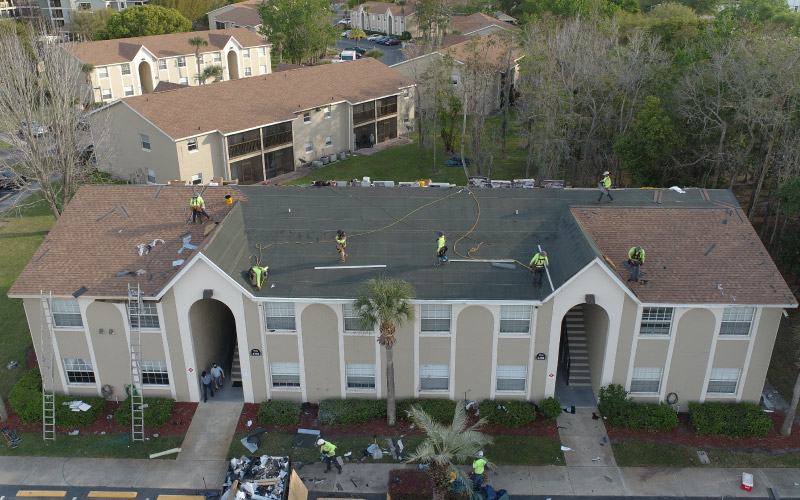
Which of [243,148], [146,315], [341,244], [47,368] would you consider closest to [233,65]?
[243,148]

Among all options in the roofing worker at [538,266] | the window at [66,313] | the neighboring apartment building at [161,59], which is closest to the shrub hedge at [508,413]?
the roofing worker at [538,266]

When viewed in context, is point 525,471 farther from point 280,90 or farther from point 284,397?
point 280,90

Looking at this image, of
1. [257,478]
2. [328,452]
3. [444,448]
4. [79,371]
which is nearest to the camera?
[444,448]

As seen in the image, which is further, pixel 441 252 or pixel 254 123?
pixel 254 123

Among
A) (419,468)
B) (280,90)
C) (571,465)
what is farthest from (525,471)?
(280,90)

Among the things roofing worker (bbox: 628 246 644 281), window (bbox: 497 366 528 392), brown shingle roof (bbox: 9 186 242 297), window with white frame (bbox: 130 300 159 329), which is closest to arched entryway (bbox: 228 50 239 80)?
brown shingle roof (bbox: 9 186 242 297)

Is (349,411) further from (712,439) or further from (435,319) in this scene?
(712,439)
